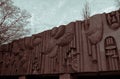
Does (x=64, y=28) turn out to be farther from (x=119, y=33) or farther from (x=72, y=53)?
(x=119, y=33)

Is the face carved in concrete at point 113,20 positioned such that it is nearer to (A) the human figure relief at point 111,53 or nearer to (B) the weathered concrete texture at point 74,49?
(B) the weathered concrete texture at point 74,49

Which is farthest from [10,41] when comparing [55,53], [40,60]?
[55,53]

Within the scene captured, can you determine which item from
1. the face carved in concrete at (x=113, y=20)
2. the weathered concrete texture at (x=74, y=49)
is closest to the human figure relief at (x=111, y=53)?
the weathered concrete texture at (x=74, y=49)

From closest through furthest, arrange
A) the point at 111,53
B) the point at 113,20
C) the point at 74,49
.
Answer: the point at 111,53, the point at 113,20, the point at 74,49

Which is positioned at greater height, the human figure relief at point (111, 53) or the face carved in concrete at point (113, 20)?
the face carved in concrete at point (113, 20)

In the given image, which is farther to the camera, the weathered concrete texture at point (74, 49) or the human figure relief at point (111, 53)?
the weathered concrete texture at point (74, 49)

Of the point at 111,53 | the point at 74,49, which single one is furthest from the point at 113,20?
the point at 74,49

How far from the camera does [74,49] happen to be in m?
4.50


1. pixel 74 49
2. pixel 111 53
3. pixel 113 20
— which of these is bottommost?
pixel 111 53

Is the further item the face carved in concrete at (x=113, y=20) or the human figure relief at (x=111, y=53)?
the face carved in concrete at (x=113, y=20)

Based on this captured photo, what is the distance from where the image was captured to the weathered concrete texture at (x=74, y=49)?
3788 millimetres

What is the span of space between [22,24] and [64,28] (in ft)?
11.1

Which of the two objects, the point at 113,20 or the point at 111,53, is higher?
the point at 113,20

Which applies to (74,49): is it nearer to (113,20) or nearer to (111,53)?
(111,53)
